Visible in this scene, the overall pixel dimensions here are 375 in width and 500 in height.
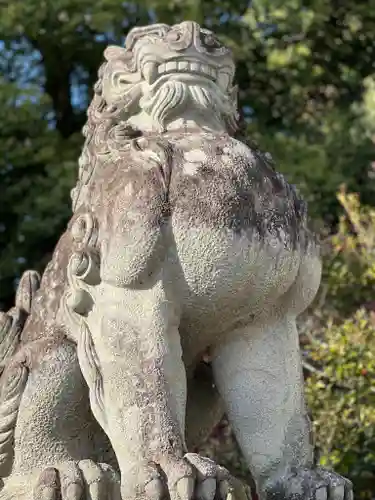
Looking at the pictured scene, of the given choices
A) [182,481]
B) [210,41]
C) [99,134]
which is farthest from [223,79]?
[182,481]

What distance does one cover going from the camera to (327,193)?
620 cm

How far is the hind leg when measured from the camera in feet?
6.96

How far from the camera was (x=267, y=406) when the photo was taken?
2049 mm

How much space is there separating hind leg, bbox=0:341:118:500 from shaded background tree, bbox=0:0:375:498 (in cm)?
309

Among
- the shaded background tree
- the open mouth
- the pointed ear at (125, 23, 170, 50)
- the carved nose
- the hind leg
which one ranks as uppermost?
the shaded background tree

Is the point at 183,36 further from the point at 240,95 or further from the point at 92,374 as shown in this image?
the point at 240,95

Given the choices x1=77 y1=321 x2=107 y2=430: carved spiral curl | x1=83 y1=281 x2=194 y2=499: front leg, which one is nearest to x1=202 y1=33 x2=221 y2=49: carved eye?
x1=83 y1=281 x2=194 y2=499: front leg

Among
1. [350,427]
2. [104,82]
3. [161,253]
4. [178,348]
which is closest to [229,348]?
[178,348]

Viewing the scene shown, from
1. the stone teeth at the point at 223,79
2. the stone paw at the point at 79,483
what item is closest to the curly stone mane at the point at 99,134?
the stone teeth at the point at 223,79

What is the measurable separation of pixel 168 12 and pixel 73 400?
13.6ft

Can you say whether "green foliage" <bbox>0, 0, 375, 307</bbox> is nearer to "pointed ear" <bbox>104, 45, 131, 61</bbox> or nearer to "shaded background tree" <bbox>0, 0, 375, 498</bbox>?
"shaded background tree" <bbox>0, 0, 375, 498</bbox>

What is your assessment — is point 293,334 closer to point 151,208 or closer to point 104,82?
point 151,208

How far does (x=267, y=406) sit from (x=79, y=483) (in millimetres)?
463

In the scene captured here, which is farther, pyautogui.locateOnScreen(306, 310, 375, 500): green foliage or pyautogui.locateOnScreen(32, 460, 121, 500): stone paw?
pyautogui.locateOnScreen(306, 310, 375, 500): green foliage
